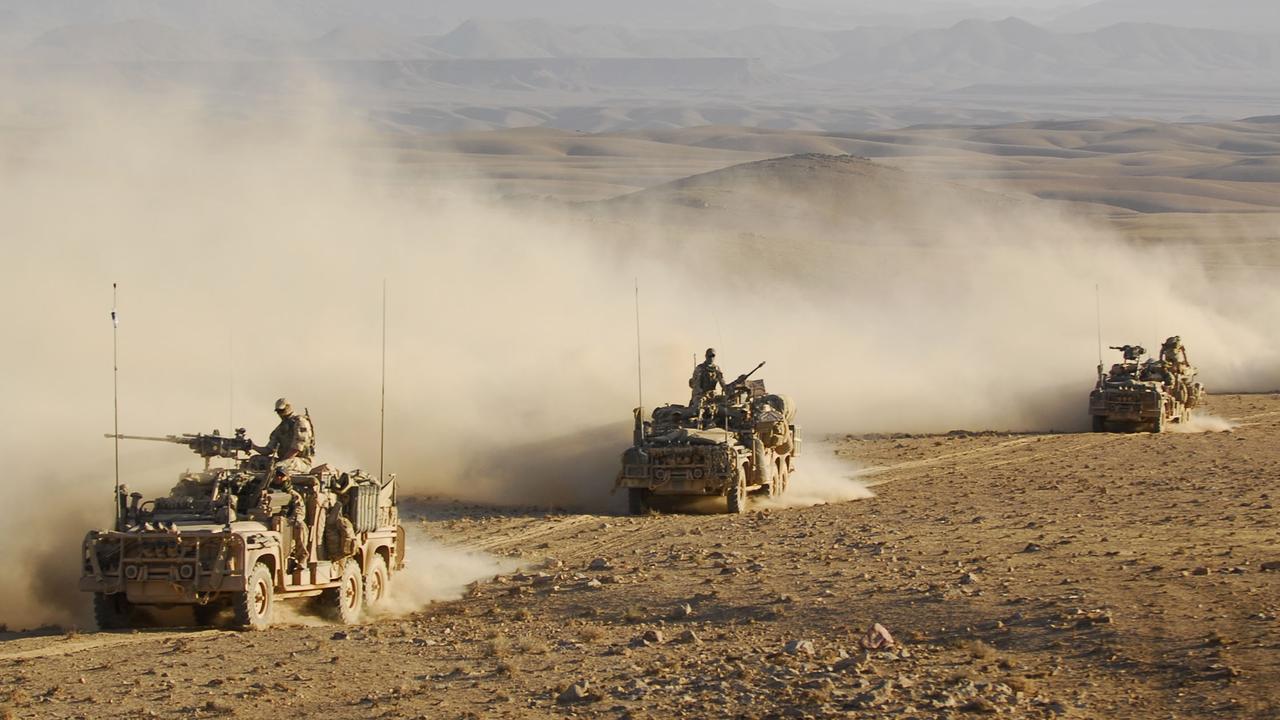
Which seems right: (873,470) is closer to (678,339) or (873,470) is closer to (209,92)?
(678,339)

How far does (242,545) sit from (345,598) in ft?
6.48

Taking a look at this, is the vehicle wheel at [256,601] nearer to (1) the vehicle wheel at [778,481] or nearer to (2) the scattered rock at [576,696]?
(2) the scattered rock at [576,696]

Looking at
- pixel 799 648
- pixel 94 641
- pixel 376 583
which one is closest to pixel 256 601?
pixel 94 641

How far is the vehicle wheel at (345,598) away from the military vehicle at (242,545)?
10mm

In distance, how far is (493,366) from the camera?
1636 inches

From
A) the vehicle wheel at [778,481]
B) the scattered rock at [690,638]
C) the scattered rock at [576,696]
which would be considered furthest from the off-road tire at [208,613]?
the vehicle wheel at [778,481]

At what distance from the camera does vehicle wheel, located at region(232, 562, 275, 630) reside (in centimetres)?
1891

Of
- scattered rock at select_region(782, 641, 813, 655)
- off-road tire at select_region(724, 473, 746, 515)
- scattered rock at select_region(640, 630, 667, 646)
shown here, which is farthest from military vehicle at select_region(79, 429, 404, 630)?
off-road tire at select_region(724, 473, 746, 515)

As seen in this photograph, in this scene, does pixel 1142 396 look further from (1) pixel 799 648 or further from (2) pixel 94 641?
(2) pixel 94 641

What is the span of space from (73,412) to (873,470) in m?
14.8

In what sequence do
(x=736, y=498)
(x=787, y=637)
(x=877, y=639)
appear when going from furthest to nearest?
(x=736, y=498) → (x=787, y=637) → (x=877, y=639)

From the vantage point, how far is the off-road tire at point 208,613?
19406 mm

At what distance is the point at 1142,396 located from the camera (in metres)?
43.1

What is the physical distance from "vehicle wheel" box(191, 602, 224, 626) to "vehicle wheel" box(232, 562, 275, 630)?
161 mm
